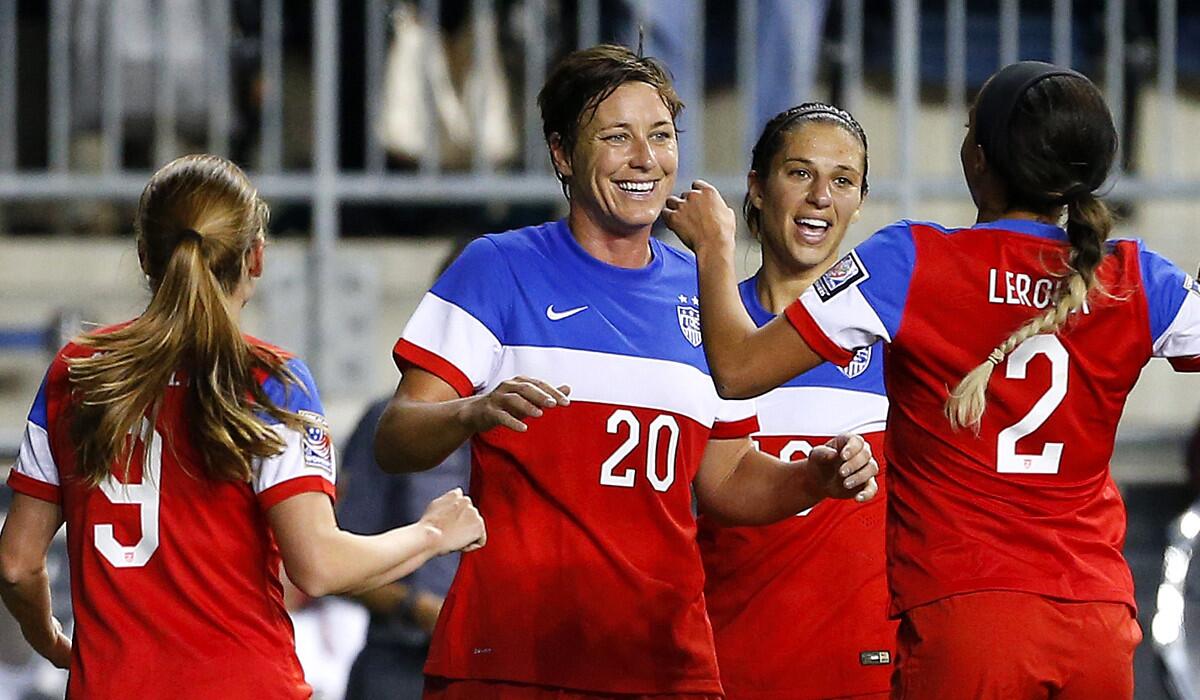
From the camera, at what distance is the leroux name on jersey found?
3594 millimetres

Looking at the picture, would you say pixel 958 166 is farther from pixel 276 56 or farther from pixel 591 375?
pixel 591 375

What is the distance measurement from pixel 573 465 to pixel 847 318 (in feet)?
2.13

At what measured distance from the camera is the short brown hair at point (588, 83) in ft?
13.6

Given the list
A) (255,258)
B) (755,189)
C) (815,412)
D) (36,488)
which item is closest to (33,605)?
(36,488)

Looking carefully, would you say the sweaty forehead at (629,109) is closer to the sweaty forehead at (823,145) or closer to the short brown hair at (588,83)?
the short brown hair at (588,83)

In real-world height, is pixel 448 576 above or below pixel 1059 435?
below

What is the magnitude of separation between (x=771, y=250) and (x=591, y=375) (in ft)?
2.95

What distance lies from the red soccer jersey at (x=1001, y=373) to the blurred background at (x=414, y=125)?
4250 millimetres

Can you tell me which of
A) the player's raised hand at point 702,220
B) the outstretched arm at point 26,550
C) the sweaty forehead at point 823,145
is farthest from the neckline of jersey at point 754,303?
the outstretched arm at point 26,550

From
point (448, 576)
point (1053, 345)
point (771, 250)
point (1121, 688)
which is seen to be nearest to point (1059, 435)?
point (1053, 345)

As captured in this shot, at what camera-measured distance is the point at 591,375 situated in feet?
13.1

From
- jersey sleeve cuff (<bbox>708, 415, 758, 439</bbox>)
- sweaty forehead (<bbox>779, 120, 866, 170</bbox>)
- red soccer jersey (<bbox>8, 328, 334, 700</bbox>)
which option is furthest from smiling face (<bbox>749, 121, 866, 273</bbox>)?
red soccer jersey (<bbox>8, 328, 334, 700</bbox>)

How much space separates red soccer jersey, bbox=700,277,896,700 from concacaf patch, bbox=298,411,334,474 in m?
1.20

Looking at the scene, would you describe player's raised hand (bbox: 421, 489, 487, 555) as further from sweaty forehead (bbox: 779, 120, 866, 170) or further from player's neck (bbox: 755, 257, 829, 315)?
sweaty forehead (bbox: 779, 120, 866, 170)
